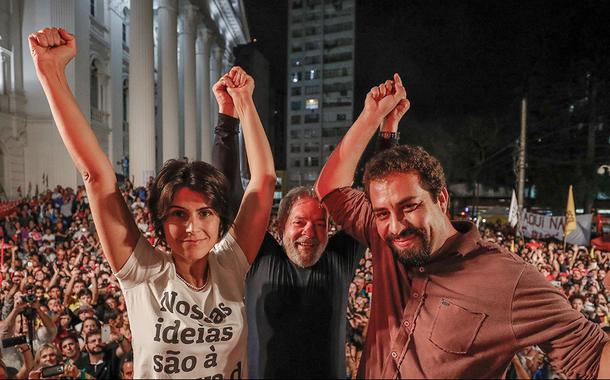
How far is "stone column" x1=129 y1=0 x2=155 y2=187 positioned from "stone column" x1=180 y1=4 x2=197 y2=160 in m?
7.23

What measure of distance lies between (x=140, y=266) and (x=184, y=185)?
0.39 metres

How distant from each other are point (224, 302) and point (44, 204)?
1237 cm

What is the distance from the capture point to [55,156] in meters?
16.4

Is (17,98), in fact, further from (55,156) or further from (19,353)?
(19,353)

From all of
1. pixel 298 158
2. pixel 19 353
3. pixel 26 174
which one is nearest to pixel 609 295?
pixel 19 353

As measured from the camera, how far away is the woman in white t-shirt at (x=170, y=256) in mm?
1648

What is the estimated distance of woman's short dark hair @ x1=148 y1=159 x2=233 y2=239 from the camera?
5.77 feet

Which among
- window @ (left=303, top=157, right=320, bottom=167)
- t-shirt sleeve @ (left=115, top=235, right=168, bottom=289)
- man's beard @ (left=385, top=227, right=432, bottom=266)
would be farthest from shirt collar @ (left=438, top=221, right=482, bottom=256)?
window @ (left=303, top=157, right=320, bottom=167)

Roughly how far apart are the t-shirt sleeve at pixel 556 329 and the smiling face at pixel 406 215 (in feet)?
1.36

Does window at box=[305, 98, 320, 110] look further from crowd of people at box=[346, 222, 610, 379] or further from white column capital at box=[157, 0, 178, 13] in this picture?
crowd of people at box=[346, 222, 610, 379]

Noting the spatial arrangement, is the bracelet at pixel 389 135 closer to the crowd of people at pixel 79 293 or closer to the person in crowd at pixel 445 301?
the person in crowd at pixel 445 301

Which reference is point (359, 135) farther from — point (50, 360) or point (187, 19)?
point (187, 19)

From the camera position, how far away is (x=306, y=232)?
213 cm

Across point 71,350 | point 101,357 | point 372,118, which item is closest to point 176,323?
point 372,118
